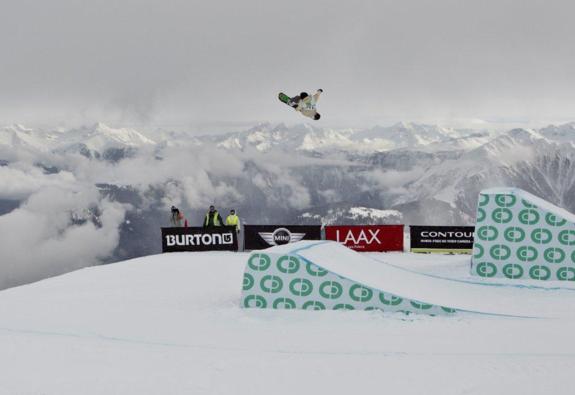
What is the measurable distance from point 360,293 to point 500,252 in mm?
7194

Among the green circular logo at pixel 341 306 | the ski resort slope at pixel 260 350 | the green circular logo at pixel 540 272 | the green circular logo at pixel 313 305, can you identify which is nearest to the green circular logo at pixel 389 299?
the ski resort slope at pixel 260 350

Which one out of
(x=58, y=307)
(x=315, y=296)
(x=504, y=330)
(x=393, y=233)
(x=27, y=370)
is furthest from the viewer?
(x=393, y=233)

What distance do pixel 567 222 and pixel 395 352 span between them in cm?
1007

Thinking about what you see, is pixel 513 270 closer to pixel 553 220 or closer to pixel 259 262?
pixel 553 220

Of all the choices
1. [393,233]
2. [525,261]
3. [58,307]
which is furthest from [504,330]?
[393,233]

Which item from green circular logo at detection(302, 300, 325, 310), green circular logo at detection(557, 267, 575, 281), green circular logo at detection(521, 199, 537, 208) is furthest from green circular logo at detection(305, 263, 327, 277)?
green circular logo at detection(557, 267, 575, 281)

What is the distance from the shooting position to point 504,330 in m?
10.8

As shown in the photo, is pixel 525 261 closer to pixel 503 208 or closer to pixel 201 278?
pixel 503 208

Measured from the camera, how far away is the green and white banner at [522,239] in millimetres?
17188

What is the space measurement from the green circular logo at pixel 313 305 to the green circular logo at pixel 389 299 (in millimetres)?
1223

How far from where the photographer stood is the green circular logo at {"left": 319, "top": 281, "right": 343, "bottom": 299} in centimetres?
1238

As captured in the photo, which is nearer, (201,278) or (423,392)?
(423,392)

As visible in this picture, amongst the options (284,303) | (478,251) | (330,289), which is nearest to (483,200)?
(478,251)

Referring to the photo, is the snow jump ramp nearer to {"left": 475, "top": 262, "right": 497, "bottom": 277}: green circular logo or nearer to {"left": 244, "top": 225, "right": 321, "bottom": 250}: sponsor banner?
{"left": 475, "top": 262, "right": 497, "bottom": 277}: green circular logo
